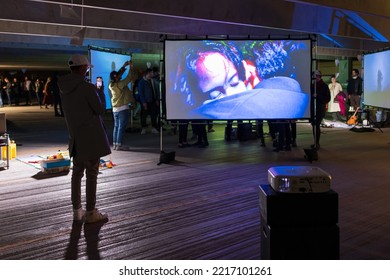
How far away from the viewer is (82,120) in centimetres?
433

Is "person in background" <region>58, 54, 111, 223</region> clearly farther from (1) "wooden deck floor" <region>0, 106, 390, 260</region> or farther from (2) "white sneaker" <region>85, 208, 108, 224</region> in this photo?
(1) "wooden deck floor" <region>0, 106, 390, 260</region>

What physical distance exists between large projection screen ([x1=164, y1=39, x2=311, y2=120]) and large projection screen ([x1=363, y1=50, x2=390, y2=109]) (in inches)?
161

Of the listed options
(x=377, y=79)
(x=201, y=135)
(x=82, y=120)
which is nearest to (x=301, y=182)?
(x=82, y=120)

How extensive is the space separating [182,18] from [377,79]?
5.25 meters

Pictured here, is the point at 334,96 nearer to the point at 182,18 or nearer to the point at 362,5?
the point at 362,5

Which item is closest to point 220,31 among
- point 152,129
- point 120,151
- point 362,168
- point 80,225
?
point 152,129

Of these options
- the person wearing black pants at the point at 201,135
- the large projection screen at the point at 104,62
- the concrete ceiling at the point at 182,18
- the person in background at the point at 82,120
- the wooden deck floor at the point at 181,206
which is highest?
the concrete ceiling at the point at 182,18

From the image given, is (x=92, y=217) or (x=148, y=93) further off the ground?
(x=148, y=93)

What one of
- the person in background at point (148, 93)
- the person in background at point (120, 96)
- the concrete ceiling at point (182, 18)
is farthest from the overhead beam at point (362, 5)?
the person in background at point (148, 93)

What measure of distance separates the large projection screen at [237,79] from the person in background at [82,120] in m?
3.58

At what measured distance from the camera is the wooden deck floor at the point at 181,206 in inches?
149

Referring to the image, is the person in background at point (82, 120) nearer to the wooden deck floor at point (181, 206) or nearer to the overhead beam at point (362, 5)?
the wooden deck floor at point (181, 206)

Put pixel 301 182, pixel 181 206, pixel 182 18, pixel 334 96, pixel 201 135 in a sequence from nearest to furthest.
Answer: pixel 301 182 → pixel 181 206 → pixel 201 135 → pixel 182 18 → pixel 334 96

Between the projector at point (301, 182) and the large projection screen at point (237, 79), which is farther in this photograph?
the large projection screen at point (237, 79)
